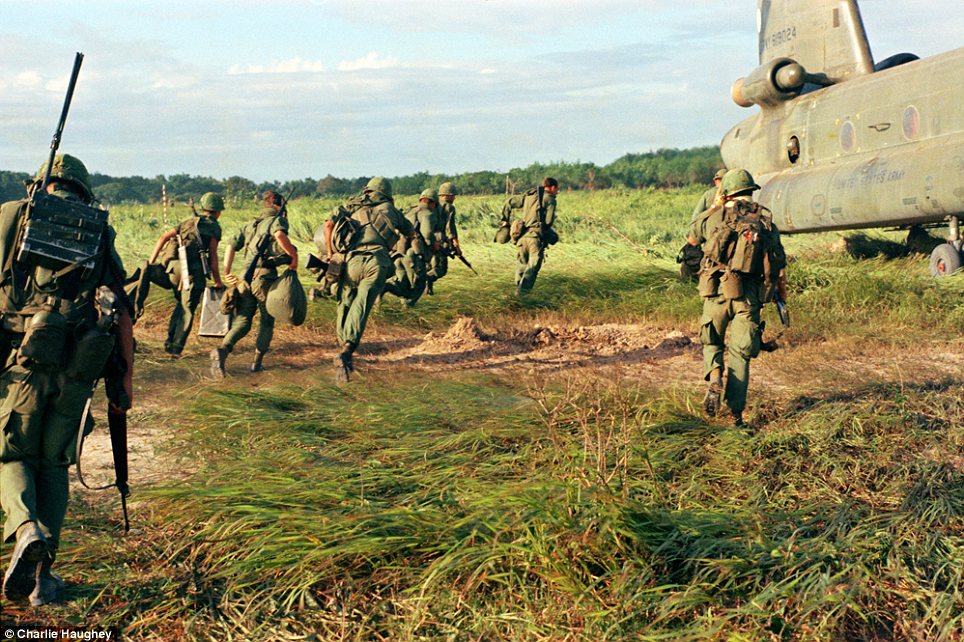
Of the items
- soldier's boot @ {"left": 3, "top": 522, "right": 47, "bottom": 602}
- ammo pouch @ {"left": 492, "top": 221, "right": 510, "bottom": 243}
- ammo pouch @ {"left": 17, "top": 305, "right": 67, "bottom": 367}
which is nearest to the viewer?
soldier's boot @ {"left": 3, "top": 522, "right": 47, "bottom": 602}

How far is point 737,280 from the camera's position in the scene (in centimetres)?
655

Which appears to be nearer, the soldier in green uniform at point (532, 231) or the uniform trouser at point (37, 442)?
the uniform trouser at point (37, 442)

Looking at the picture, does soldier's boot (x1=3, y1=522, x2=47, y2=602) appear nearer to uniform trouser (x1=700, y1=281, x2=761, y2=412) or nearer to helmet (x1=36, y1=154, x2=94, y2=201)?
helmet (x1=36, y1=154, x2=94, y2=201)

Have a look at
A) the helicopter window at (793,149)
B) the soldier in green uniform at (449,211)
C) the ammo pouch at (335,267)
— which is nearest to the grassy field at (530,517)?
the ammo pouch at (335,267)

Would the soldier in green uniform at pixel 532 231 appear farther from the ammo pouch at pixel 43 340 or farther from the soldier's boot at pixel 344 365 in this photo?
the ammo pouch at pixel 43 340

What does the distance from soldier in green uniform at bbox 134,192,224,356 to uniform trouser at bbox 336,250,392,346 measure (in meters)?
1.24

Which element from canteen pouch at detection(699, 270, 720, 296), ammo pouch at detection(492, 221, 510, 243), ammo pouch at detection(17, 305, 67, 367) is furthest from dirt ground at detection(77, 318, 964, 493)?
ammo pouch at detection(492, 221, 510, 243)

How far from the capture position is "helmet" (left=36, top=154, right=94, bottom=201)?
13.8ft

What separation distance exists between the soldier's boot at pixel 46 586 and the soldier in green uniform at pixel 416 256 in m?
7.95

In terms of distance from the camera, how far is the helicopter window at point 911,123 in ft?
41.6

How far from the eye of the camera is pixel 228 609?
12.0 feet

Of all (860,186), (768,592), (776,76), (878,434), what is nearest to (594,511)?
(768,592)

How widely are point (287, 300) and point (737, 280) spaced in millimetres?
4109

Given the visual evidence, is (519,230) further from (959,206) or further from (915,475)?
(915,475)
